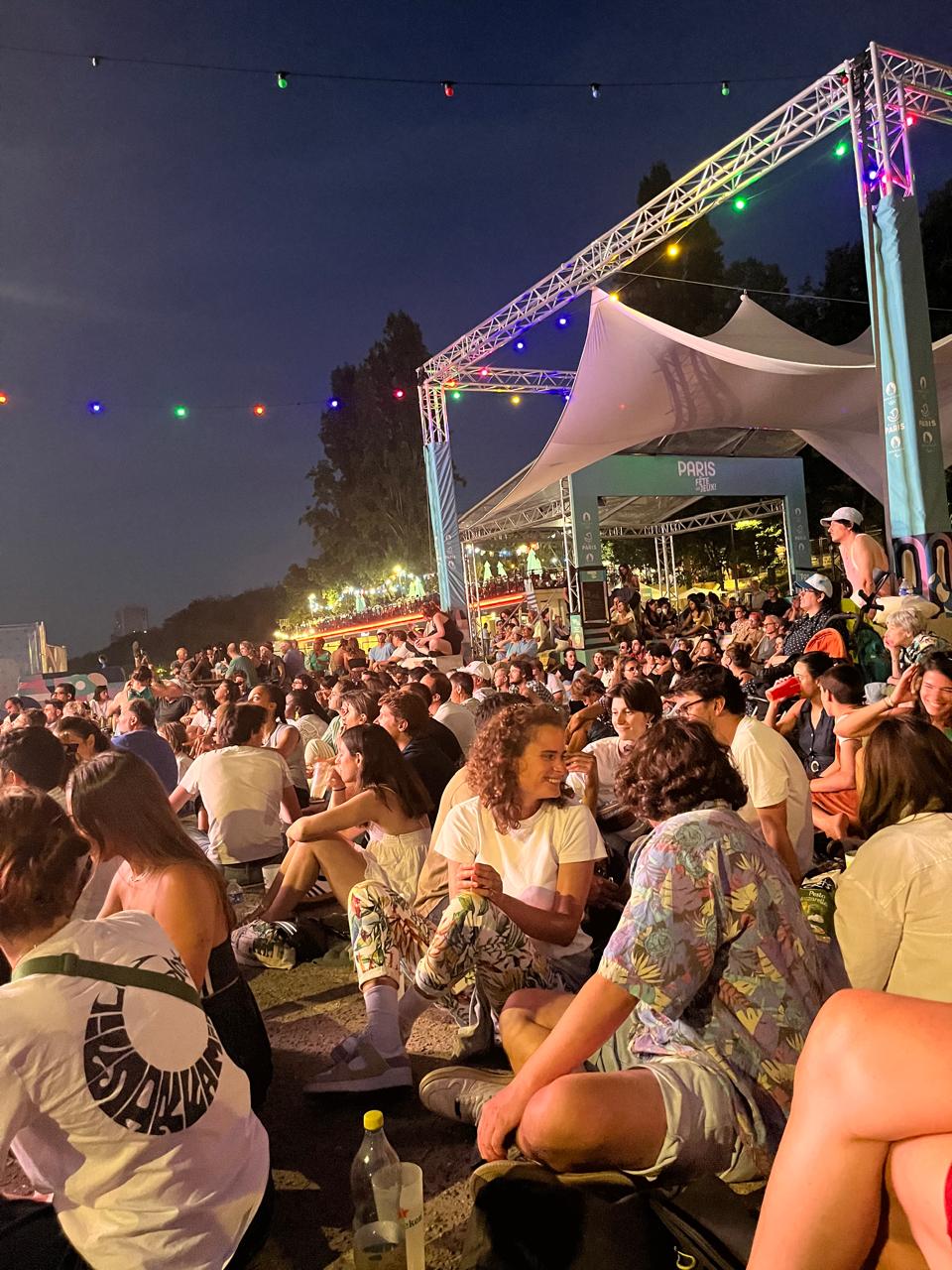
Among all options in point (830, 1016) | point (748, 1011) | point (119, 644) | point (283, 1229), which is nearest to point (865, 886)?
point (748, 1011)

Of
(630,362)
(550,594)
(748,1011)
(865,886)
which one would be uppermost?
(630,362)

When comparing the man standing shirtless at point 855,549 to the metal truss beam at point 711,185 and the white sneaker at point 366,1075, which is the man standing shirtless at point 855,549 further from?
the white sneaker at point 366,1075

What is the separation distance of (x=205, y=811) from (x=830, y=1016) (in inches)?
164

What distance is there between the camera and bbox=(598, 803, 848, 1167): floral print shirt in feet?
5.50

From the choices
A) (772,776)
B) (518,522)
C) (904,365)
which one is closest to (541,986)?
(772,776)

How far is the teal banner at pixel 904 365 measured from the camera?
7.03m

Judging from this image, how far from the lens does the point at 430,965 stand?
7.96 feet

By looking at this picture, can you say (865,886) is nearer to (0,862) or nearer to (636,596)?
(0,862)

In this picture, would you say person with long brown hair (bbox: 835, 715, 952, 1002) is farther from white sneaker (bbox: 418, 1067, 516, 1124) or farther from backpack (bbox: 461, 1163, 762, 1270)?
white sneaker (bbox: 418, 1067, 516, 1124)

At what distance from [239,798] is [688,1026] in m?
3.23

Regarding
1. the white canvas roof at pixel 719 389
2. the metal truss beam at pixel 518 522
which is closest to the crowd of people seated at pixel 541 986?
the white canvas roof at pixel 719 389

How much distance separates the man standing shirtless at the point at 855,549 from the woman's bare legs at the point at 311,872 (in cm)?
460

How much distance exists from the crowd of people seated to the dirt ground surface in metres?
0.09

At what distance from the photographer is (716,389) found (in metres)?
11.0
